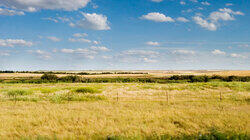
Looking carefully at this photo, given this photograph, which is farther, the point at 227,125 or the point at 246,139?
the point at 227,125

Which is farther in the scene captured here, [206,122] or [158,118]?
[158,118]

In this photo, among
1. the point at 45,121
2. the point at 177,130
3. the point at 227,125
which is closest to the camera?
the point at 177,130

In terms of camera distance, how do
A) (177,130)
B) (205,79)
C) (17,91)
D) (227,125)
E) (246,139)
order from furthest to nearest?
(205,79)
(17,91)
(227,125)
(177,130)
(246,139)

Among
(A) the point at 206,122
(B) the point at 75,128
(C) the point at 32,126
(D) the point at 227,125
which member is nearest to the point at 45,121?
(C) the point at 32,126

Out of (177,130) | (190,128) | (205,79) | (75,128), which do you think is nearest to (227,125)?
(190,128)

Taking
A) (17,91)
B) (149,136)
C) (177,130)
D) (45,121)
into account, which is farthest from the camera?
(17,91)

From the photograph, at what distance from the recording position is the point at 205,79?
7712 centimetres

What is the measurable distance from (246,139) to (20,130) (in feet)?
27.8

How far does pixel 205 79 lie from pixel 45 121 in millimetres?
75399

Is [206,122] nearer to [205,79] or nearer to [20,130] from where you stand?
[20,130]

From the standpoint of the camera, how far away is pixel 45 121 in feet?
33.6

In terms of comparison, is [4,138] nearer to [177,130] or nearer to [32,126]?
[32,126]

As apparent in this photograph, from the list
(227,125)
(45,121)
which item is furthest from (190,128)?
(45,121)

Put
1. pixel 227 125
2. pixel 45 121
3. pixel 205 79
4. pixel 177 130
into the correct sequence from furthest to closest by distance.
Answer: pixel 205 79 < pixel 45 121 < pixel 227 125 < pixel 177 130
